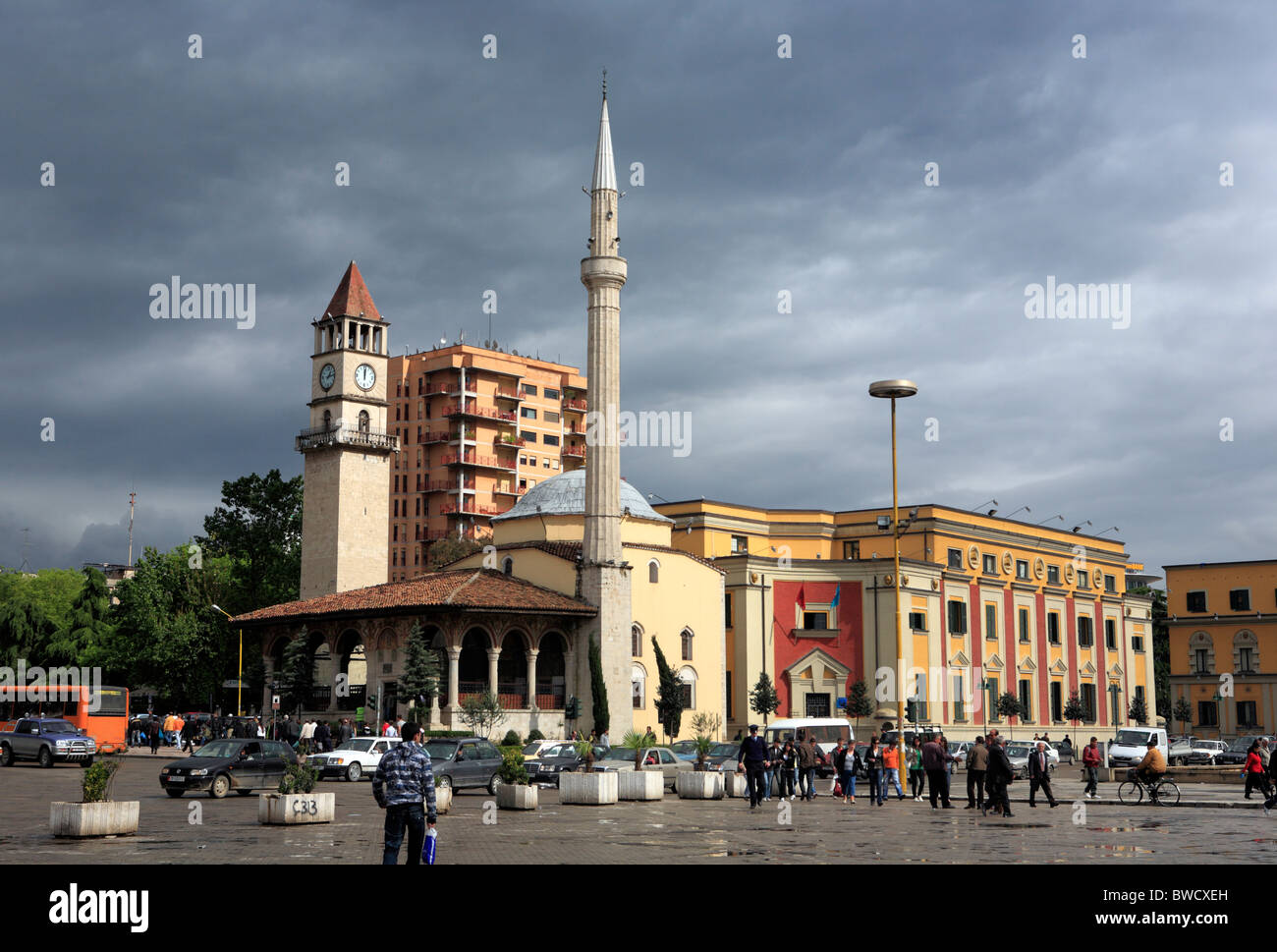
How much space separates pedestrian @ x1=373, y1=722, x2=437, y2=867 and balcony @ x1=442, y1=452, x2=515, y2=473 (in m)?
84.3

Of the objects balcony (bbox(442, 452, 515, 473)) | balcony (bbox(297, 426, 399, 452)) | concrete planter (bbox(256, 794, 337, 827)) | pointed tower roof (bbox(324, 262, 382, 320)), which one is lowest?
concrete planter (bbox(256, 794, 337, 827))

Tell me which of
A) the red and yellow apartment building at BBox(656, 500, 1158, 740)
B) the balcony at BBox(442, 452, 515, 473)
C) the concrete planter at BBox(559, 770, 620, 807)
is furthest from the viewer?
the balcony at BBox(442, 452, 515, 473)

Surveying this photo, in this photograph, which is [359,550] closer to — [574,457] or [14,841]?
[574,457]

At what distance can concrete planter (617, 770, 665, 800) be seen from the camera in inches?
1102

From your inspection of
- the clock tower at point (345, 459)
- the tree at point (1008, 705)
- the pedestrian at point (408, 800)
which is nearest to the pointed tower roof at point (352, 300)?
the clock tower at point (345, 459)

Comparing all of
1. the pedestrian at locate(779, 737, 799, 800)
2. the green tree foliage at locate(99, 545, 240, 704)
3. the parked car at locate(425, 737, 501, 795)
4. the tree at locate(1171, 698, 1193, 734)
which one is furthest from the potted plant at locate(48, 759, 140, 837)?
the tree at locate(1171, 698, 1193, 734)

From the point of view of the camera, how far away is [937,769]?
25.8 m

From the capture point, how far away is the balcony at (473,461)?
315ft

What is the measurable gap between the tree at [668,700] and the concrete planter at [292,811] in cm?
3796

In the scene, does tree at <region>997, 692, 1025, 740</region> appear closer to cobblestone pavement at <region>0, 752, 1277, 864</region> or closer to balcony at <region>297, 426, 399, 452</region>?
balcony at <region>297, 426, 399, 452</region>

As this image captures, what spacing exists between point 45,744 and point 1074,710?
2208 inches

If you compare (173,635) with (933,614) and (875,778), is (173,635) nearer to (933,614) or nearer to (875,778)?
(933,614)

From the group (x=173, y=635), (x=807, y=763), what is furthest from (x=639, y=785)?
(x=173, y=635)
